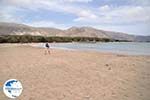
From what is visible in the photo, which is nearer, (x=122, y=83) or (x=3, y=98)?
(x=3, y=98)

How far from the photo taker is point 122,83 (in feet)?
33.0

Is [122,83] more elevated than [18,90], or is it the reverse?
[18,90]

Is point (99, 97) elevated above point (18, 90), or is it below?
below

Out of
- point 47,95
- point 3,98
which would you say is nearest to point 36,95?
point 47,95

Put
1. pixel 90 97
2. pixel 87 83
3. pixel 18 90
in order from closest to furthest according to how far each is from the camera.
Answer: pixel 18 90, pixel 90 97, pixel 87 83

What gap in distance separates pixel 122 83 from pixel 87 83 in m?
1.58

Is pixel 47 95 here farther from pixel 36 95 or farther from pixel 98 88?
pixel 98 88

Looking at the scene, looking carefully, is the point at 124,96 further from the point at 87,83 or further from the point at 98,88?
the point at 87,83

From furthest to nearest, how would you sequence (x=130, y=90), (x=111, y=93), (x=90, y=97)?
(x=130, y=90)
(x=111, y=93)
(x=90, y=97)

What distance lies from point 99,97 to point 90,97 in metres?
0.30

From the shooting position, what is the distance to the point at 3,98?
686cm

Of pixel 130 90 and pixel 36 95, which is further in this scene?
pixel 130 90

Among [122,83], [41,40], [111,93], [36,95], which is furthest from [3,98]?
[41,40]

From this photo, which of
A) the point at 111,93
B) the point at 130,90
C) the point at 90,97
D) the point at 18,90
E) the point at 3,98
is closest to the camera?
the point at 18,90
